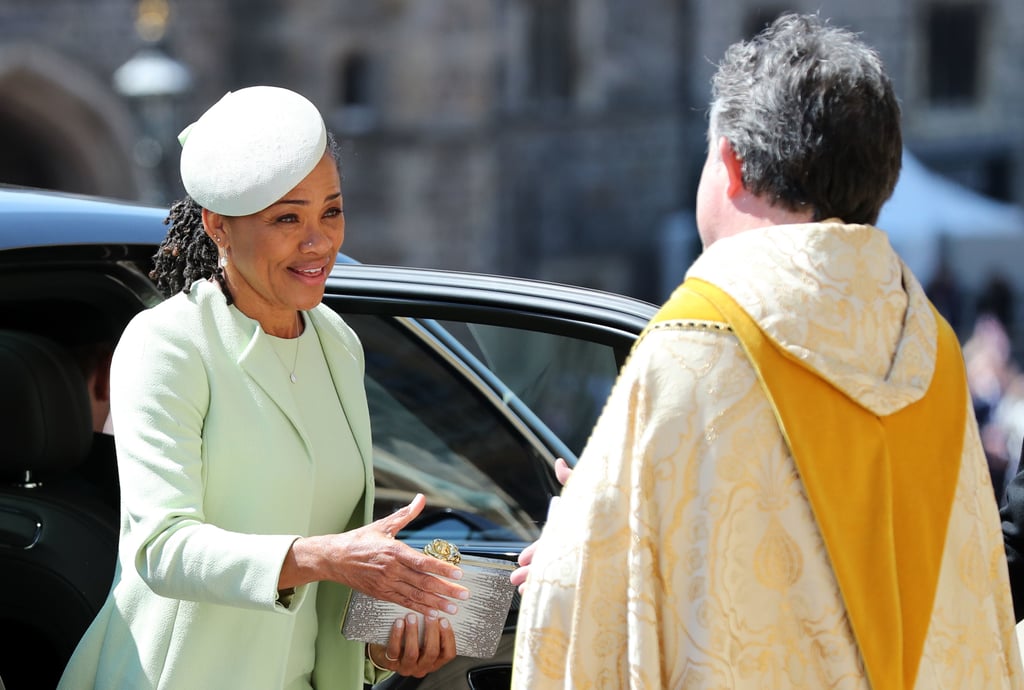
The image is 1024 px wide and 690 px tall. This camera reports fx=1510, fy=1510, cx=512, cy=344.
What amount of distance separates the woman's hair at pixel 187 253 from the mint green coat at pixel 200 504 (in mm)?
79

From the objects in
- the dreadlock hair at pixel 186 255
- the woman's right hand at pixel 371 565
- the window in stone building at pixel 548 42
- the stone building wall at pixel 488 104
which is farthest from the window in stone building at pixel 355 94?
the woman's right hand at pixel 371 565

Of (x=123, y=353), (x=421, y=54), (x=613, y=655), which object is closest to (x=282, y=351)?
(x=123, y=353)

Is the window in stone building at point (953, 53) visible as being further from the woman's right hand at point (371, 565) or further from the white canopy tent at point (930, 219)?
the woman's right hand at point (371, 565)

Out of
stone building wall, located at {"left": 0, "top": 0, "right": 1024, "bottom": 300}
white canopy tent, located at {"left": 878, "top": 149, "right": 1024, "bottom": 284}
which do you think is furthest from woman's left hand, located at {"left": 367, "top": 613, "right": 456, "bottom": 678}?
stone building wall, located at {"left": 0, "top": 0, "right": 1024, "bottom": 300}

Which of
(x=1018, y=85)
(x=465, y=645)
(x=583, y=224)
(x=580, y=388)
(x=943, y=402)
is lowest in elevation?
(x=583, y=224)

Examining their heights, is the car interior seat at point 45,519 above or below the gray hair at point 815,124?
below

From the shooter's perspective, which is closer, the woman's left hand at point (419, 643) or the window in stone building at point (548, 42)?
the woman's left hand at point (419, 643)

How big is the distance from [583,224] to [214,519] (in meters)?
17.6

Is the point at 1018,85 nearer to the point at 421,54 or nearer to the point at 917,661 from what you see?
the point at 421,54

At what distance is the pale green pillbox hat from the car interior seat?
805mm

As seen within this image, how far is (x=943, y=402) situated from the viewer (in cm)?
183

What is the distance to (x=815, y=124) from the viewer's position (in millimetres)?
1721

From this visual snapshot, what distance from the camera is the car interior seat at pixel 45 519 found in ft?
8.38

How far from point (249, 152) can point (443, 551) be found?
1.93 ft
